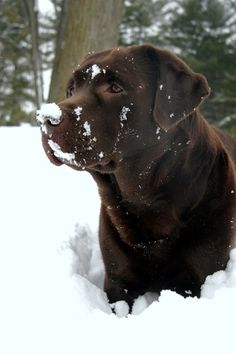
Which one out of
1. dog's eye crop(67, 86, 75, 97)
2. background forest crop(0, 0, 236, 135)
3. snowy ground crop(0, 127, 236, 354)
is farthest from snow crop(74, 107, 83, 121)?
background forest crop(0, 0, 236, 135)

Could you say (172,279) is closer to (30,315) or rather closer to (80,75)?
(30,315)

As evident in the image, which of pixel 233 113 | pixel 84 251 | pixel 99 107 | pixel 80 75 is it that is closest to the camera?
pixel 99 107

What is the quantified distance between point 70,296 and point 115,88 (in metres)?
1.05

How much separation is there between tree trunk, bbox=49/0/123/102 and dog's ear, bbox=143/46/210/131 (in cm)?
562

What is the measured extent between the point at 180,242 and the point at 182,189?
Result: 0.30 m

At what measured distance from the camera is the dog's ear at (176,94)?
103 inches

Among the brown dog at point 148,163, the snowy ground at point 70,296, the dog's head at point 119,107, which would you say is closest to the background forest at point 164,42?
the snowy ground at point 70,296

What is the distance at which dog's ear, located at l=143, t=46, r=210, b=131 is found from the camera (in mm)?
2604

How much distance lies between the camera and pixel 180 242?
292 cm

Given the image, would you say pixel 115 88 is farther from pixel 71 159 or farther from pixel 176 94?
pixel 71 159

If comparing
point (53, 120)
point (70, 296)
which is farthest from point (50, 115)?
point (70, 296)

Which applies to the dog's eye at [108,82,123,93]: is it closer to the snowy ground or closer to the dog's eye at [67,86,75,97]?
the dog's eye at [67,86,75,97]

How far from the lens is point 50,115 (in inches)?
94.3

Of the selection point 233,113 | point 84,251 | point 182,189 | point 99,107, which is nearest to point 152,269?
point 182,189
